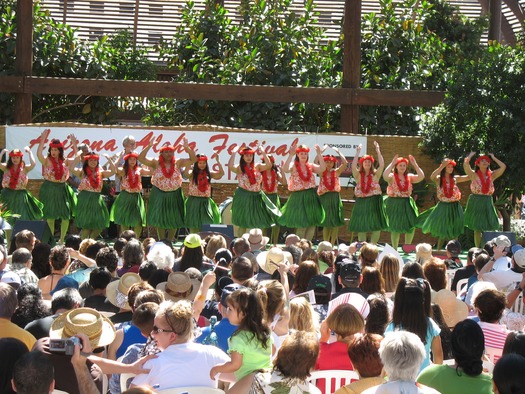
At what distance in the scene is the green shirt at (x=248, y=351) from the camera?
11.5ft

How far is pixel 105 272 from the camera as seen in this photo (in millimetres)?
4789

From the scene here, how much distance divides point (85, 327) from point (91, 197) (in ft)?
21.6

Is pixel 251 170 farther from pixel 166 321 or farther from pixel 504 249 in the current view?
pixel 166 321

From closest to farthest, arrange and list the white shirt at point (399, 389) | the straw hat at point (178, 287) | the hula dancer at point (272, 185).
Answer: the white shirt at point (399, 389)
the straw hat at point (178, 287)
the hula dancer at point (272, 185)

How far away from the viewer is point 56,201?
9906mm

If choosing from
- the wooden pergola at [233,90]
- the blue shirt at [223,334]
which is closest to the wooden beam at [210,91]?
the wooden pergola at [233,90]

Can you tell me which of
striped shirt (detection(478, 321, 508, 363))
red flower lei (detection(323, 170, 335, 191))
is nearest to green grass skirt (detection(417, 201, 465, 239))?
red flower lei (detection(323, 170, 335, 191))

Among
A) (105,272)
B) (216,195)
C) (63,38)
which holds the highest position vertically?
(63,38)

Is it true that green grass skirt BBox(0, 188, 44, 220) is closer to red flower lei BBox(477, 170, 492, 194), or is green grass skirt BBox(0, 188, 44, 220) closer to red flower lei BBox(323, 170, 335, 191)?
red flower lei BBox(323, 170, 335, 191)

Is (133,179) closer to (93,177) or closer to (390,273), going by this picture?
(93,177)

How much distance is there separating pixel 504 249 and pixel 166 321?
3450 mm

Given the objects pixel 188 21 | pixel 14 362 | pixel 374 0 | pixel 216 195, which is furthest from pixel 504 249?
pixel 374 0

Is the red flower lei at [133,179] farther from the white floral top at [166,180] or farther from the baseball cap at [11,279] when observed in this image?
the baseball cap at [11,279]

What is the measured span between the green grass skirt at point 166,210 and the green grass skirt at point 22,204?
1.13 metres
